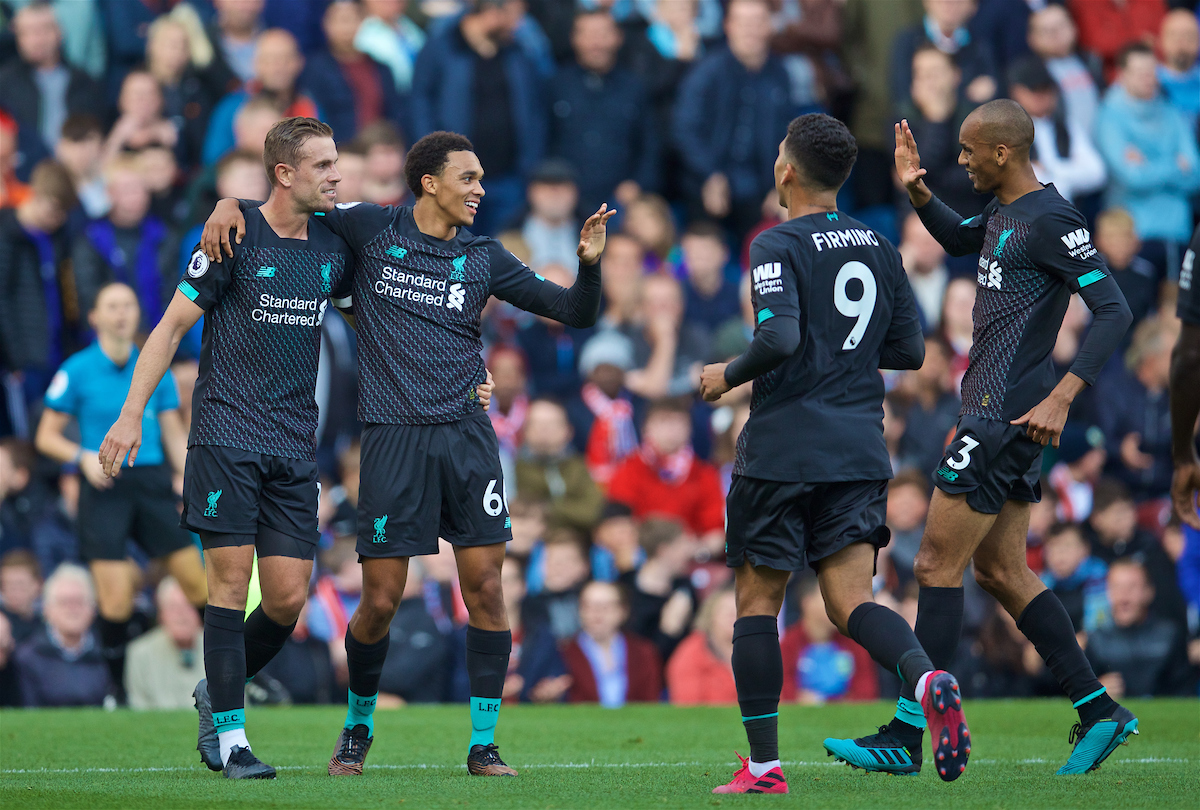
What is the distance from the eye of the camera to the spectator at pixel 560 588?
1066 cm

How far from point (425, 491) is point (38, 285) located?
6.92 meters

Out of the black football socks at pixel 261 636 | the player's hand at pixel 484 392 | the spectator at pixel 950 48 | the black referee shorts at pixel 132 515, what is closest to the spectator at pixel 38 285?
the black referee shorts at pixel 132 515

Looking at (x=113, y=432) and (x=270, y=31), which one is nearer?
(x=113, y=432)

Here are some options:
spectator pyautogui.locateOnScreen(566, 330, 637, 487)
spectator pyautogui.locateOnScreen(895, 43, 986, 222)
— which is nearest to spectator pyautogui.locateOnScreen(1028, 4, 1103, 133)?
spectator pyautogui.locateOnScreen(895, 43, 986, 222)

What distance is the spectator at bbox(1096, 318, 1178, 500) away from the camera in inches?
484

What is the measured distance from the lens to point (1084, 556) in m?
11.0

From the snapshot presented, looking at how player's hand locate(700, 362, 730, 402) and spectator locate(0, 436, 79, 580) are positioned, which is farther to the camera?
spectator locate(0, 436, 79, 580)

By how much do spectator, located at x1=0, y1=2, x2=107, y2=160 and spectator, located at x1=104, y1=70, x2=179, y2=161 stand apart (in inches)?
18.0

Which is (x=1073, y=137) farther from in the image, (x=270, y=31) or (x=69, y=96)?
(x=69, y=96)

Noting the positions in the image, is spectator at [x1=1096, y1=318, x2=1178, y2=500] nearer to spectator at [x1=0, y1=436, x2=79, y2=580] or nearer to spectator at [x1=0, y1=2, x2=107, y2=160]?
spectator at [x1=0, y1=436, x2=79, y2=580]

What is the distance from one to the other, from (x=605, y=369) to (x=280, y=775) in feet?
21.9

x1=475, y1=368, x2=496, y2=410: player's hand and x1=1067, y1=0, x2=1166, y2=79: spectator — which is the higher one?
x1=1067, y1=0, x2=1166, y2=79: spectator

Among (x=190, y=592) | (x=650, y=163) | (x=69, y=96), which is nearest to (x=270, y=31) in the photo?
(x=69, y=96)

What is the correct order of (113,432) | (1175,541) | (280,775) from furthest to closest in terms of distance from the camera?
1. (1175,541)
2. (280,775)
3. (113,432)
